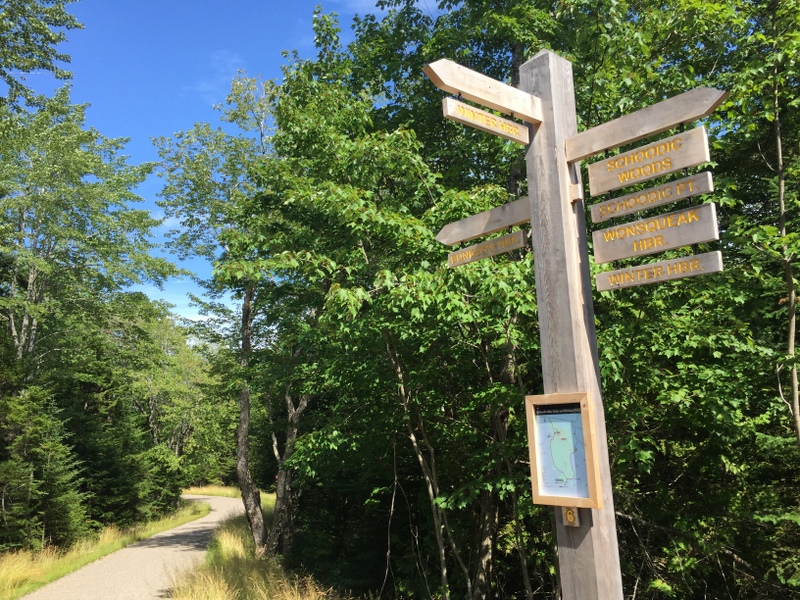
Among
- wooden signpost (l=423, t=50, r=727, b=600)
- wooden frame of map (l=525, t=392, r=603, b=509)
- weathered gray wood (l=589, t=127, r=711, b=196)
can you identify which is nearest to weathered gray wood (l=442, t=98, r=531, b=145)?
wooden signpost (l=423, t=50, r=727, b=600)

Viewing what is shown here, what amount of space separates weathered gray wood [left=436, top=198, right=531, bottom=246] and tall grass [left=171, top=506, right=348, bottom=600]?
19.8 ft

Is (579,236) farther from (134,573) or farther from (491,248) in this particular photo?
(134,573)

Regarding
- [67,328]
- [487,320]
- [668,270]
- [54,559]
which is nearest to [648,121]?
[668,270]

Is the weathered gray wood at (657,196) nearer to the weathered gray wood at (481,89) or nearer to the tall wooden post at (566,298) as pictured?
the tall wooden post at (566,298)

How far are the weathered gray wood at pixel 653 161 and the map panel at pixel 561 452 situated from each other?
107 centimetres

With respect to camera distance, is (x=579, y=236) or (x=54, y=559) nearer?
(x=579, y=236)

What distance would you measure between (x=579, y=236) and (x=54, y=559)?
54.9 feet

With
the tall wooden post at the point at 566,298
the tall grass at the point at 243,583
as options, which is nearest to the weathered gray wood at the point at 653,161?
the tall wooden post at the point at 566,298

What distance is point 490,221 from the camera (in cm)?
323

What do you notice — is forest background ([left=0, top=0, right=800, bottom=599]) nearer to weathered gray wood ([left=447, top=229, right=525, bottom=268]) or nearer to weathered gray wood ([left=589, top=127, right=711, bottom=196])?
weathered gray wood ([left=447, top=229, right=525, bottom=268])

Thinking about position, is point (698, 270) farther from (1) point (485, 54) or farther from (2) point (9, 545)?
(2) point (9, 545)

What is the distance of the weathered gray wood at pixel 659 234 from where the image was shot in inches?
97.0

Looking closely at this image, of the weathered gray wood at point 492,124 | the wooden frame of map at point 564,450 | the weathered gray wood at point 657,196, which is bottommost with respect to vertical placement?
the wooden frame of map at point 564,450

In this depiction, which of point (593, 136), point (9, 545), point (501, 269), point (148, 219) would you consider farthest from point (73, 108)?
point (593, 136)
